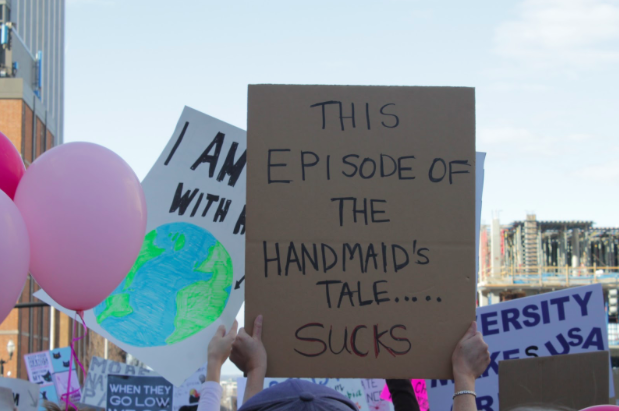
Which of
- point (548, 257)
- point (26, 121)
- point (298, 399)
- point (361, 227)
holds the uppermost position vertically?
point (26, 121)

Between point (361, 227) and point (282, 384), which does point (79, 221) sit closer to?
point (361, 227)

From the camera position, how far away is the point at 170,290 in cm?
402

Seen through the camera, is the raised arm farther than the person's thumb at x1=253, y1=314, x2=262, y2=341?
No

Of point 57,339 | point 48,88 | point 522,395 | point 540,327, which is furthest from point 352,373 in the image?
point 48,88

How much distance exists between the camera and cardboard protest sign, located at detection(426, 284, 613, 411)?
399 cm

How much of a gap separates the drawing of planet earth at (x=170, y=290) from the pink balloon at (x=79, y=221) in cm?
72

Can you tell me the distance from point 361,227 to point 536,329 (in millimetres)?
1887

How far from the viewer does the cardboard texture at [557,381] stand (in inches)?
114

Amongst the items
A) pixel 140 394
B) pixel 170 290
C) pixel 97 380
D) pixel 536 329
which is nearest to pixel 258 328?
pixel 170 290

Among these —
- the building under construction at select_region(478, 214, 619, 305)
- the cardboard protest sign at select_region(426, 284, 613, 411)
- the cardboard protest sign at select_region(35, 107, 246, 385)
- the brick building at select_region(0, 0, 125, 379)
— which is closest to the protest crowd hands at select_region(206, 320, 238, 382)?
the cardboard protest sign at select_region(35, 107, 246, 385)

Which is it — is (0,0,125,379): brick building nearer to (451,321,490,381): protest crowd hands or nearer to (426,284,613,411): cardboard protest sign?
(426,284,613,411): cardboard protest sign

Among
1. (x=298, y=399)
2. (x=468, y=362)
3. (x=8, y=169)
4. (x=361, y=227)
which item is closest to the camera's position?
(x=298, y=399)

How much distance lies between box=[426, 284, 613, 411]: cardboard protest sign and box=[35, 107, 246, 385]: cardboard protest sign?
1341 mm

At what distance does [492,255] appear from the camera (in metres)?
52.7
